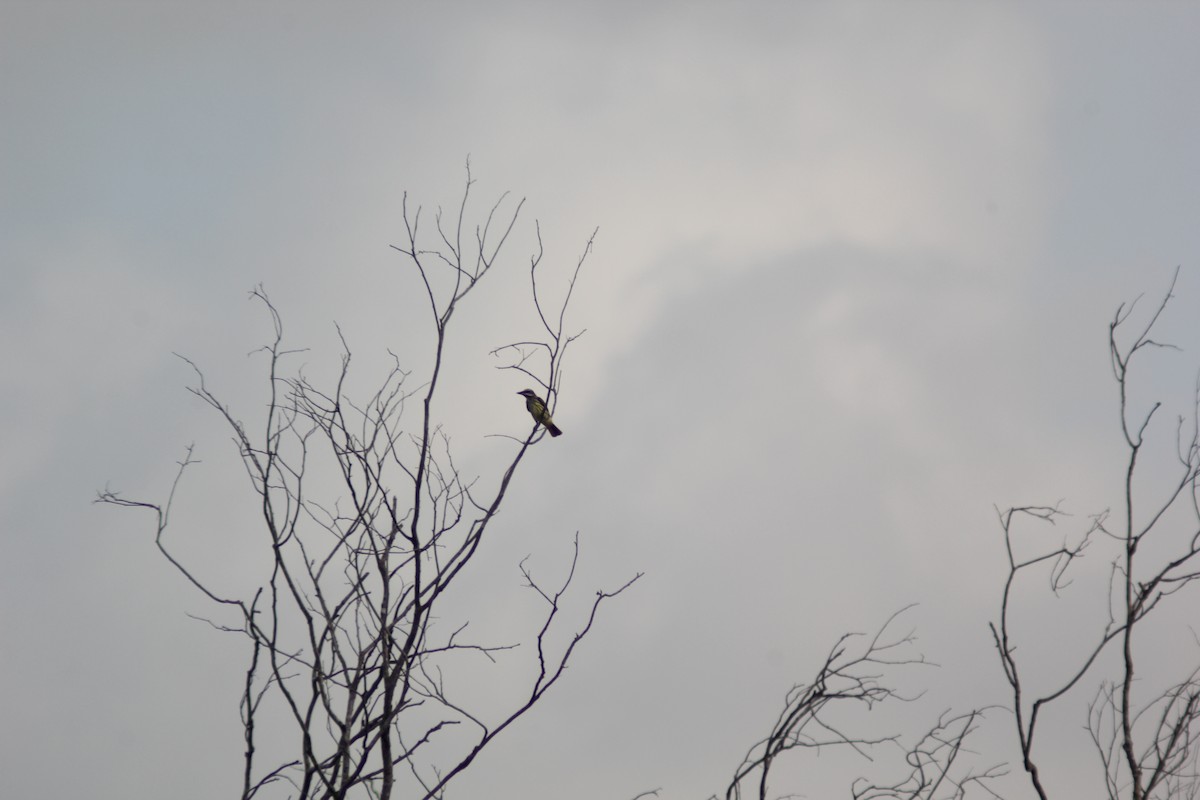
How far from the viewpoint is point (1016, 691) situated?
498cm

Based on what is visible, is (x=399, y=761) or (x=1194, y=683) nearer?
Answer: (x=399, y=761)

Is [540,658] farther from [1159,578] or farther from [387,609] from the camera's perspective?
[1159,578]

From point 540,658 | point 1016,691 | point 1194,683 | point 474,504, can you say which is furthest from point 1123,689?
point 474,504

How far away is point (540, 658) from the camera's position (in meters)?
4.86

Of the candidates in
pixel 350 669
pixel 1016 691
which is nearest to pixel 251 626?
pixel 350 669

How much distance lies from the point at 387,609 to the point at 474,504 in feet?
2.42

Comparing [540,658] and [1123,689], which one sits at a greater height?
[540,658]

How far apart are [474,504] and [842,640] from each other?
1829mm

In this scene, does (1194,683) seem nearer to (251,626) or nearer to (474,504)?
(474,504)

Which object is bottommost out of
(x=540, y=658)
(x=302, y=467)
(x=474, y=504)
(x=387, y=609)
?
(x=540, y=658)

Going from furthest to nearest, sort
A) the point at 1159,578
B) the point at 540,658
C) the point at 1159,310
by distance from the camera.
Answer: the point at 1159,310 → the point at 1159,578 → the point at 540,658

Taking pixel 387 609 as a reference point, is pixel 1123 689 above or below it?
below

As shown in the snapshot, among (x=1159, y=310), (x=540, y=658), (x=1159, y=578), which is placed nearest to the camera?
(x=540, y=658)

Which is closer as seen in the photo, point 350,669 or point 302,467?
point 350,669
